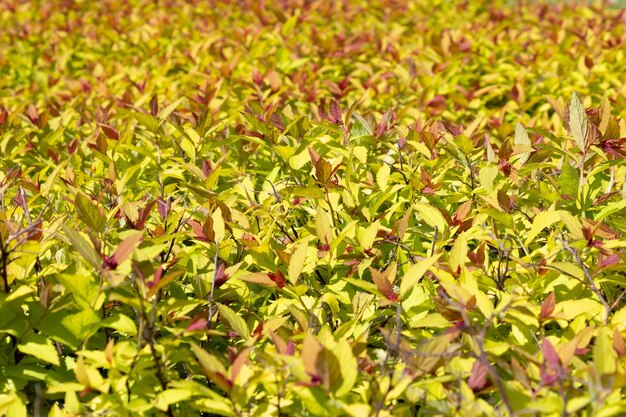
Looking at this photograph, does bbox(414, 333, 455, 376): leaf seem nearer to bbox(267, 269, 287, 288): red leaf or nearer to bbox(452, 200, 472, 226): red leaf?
bbox(267, 269, 287, 288): red leaf

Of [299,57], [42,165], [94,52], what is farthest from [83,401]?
[94,52]

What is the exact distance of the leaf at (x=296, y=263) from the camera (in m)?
1.88

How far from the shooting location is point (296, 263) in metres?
1.89

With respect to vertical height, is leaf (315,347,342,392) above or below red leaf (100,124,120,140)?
below

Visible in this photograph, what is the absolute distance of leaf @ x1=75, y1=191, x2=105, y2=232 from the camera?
1.83 m

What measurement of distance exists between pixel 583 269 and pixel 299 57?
11.4 ft

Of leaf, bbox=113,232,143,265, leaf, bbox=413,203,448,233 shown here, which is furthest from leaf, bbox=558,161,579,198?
leaf, bbox=113,232,143,265

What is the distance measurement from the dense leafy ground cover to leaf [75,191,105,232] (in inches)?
0.5

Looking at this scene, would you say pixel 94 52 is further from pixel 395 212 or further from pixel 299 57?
pixel 395 212

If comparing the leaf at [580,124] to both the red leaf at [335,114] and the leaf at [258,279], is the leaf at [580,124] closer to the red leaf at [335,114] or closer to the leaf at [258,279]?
the red leaf at [335,114]

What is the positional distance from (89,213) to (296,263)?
61cm

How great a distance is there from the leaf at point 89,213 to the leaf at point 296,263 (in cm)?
57

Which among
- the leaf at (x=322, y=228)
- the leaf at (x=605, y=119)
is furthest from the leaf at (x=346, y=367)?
the leaf at (x=605, y=119)

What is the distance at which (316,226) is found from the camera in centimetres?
209
